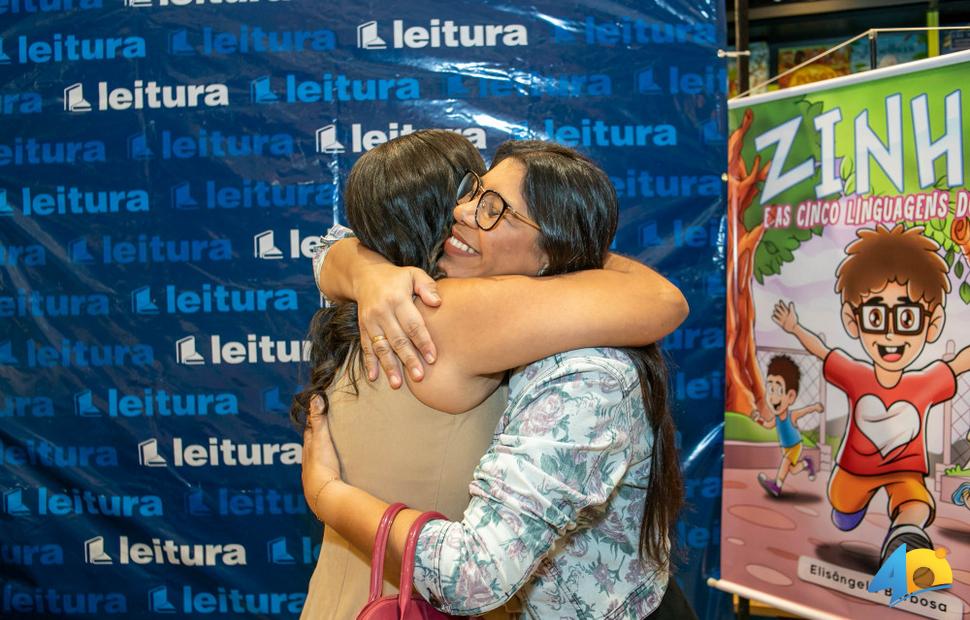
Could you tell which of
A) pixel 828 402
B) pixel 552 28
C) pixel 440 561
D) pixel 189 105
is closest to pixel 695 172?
pixel 552 28

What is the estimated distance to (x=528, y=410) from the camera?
1031 mm

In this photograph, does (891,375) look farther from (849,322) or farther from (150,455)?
(150,455)

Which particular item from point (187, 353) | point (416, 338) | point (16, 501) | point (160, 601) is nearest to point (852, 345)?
point (416, 338)

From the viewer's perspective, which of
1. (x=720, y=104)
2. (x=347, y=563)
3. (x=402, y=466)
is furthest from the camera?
(x=720, y=104)

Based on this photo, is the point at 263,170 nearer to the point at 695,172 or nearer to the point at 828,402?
the point at 695,172

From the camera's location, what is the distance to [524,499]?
98 centimetres

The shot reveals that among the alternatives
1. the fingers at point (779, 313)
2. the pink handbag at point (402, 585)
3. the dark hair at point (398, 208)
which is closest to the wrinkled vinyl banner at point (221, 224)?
the fingers at point (779, 313)

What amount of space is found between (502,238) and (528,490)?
377 millimetres

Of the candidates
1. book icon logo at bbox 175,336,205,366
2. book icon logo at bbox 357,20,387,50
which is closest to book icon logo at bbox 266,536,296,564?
book icon logo at bbox 175,336,205,366

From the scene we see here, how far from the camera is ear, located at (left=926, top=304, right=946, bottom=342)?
86.5 inches

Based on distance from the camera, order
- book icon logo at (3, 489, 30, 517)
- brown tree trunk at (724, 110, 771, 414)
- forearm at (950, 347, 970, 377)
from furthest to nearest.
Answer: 1. book icon logo at (3, 489, 30, 517)
2. brown tree trunk at (724, 110, 771, 414)
3. forearm at (950, 347, 970, 377)

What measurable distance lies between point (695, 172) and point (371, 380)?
2.03 meters

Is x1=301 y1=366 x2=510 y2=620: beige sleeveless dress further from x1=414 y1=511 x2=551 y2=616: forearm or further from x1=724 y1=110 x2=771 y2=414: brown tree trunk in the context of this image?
x1=724 y1=110 x2=771 y2=414: brown tree trunk

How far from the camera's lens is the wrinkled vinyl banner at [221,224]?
294 centimetres
